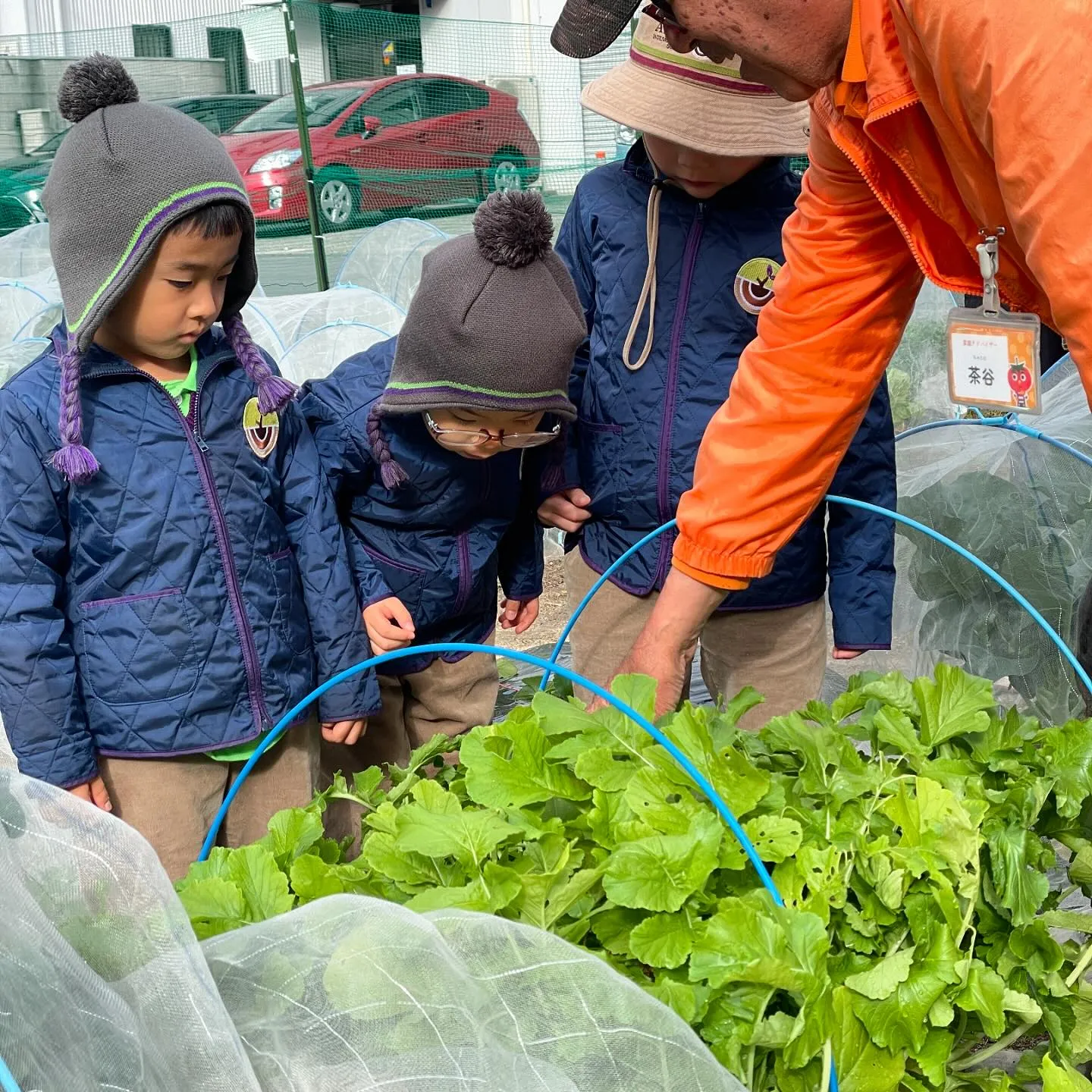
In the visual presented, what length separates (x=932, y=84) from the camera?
0.98m

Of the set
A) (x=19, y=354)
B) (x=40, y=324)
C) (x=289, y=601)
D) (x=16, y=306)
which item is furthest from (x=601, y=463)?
(x=16, y=306)

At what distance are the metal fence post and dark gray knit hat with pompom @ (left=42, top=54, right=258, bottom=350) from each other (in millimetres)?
4022

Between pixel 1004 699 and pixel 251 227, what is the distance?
182 centimetres

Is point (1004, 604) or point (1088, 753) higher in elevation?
point (1088, 753)

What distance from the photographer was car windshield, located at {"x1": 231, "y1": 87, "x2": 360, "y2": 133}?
20.1 ft

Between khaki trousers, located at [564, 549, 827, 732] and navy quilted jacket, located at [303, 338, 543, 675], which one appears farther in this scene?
khaki trousers, located at [564, 549, 827, 732]

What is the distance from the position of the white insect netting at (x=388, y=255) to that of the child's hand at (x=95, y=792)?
9.66 feet

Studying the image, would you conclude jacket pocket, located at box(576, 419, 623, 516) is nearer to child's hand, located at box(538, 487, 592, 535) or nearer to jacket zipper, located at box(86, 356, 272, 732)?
child's hand, located at box(538, 487, 592, 535)

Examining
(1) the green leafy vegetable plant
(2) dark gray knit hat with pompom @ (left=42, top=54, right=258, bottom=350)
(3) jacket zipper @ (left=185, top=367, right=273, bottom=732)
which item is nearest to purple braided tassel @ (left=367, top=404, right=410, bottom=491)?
(3) jacket zipper @ (left=185, top=367, right=273, bottom=732)

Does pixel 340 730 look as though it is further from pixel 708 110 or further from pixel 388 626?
pixel 708 110

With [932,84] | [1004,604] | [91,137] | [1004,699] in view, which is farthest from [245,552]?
[1004,699]

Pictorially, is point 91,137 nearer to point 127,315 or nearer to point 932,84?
point 127,315

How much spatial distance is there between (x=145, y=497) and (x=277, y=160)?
510 cm

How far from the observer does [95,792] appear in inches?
61.8
